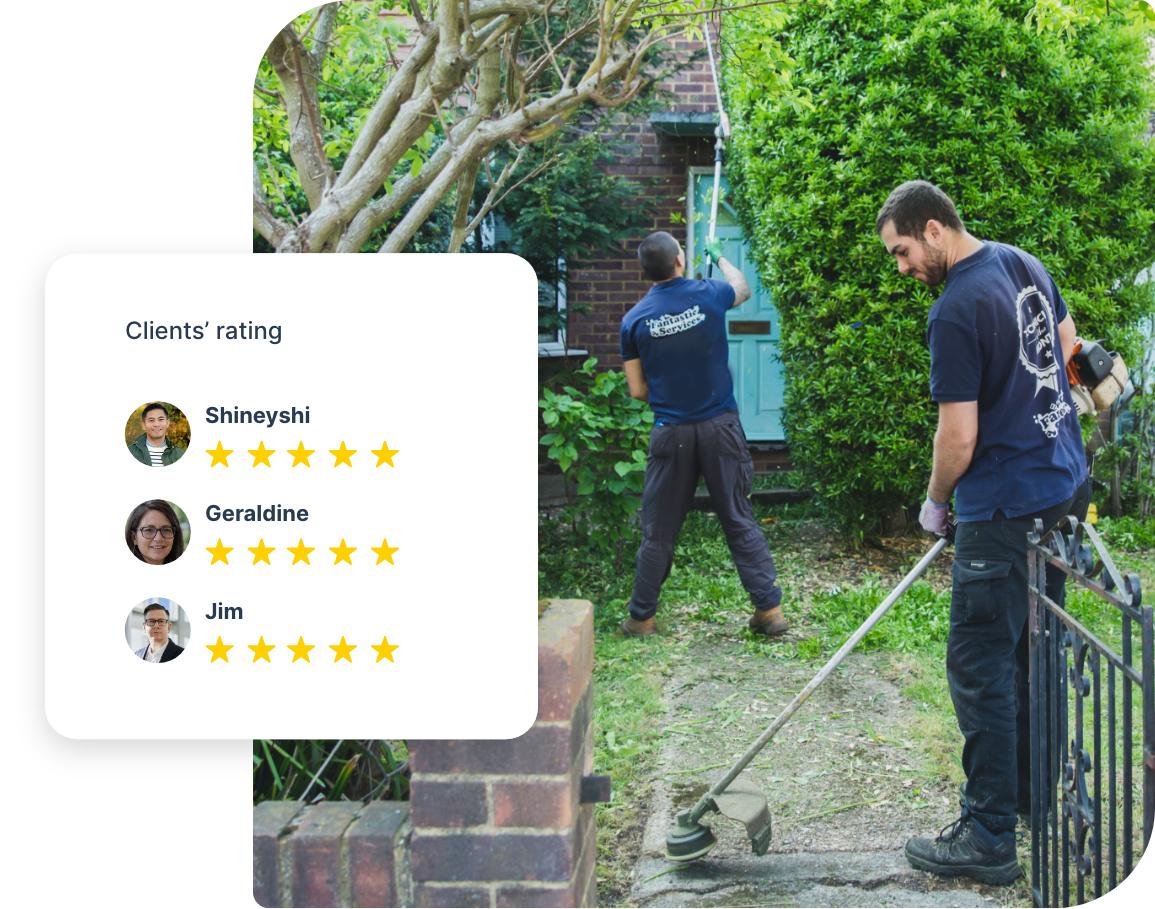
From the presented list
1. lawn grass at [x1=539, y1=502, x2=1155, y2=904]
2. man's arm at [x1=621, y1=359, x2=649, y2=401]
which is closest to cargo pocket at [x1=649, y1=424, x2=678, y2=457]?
man's arm at [x1=621, y1=359, x2=649, y2=401]

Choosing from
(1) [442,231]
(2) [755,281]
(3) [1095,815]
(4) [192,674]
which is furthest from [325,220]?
(2) [755,281]

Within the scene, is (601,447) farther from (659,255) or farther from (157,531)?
(157,531)

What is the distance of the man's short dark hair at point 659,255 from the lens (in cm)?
443

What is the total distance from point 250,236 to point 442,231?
12.8 ft

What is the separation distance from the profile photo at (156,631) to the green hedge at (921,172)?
4.05 m

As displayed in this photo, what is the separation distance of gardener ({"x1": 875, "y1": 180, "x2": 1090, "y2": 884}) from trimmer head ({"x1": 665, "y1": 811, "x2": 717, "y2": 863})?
1.59ft

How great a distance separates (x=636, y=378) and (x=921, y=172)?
170 cm

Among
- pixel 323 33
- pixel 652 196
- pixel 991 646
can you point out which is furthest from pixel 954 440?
pixel 652 196

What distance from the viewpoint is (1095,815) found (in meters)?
2.02

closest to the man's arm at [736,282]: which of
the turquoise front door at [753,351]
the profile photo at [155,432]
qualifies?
the turquoise front door at [753,351]

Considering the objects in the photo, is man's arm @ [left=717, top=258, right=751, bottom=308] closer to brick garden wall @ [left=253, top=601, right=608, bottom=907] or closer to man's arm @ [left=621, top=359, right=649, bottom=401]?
man's arm @ [left=621, top=359, right=649, bottom=401]

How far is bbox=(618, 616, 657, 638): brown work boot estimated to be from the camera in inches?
186

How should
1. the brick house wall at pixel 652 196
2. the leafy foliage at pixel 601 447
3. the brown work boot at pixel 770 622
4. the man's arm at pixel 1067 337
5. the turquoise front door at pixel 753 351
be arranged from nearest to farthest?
the man's arm at pixel 1067 337, the brown work boot at pixel 770 622, the leafy foliage at pixel 601 447, the brick house wall at pixel 652 196, the turquoise front door at pixel 753 351

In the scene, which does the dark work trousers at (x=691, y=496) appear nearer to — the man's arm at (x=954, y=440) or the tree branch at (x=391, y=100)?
the man's arm at (x=954, y=440)
